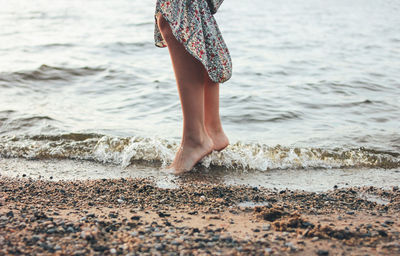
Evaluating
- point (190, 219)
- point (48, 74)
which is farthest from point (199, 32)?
point (48, 74)

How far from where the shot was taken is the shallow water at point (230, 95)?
148 inches

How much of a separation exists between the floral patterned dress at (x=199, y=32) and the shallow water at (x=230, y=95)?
32.0 inches

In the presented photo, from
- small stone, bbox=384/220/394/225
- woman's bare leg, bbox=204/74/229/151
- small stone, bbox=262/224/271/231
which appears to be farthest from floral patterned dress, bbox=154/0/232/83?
small stone, bbox=384/220/394/225

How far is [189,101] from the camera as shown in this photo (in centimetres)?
306

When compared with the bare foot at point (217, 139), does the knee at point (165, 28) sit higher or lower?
higher

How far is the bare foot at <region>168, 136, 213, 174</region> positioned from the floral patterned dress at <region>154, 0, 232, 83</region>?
1.52ft

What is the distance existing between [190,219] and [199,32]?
1.22 metres

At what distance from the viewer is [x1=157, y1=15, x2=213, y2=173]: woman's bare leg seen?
2.98 m

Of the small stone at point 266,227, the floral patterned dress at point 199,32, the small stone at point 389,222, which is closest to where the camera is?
the small stone at point 266,227

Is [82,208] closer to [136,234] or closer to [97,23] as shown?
[136,234]

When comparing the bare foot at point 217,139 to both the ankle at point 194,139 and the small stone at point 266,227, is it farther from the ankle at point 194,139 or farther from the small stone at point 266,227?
the small stone at point 266,227

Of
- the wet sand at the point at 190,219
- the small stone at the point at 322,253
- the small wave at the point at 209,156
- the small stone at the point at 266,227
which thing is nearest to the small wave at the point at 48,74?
the small wave at the point at 209,156

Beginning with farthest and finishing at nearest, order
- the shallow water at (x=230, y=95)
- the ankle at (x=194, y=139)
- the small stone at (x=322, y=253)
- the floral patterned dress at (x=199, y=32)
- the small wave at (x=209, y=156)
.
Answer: the shallow water at (x=230, y=95)
the small wave at (x=209, y=156)
the ankle at (x=194, y=139)
the floral patterned dress at (x=199, y=32)
the small stone at (x=322, y=253)

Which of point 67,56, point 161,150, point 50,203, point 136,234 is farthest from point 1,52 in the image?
point 136,234
